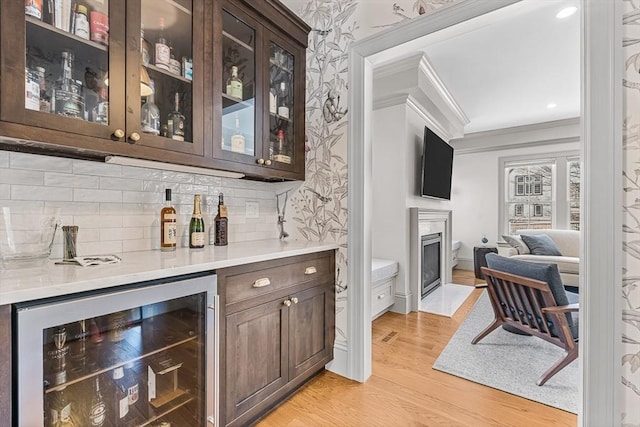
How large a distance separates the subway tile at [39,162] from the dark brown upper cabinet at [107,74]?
30 cm

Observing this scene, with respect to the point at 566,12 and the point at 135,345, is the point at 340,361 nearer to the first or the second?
the point at 135,345

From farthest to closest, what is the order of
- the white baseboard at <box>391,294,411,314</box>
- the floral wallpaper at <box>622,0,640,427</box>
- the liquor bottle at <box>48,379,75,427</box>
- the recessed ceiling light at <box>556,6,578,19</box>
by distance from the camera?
the white baseboard at <box>391,294,411,314</box> < the recessed ceiling light at <box>556,6,578,19</box> < the floral wallpaper at <box>622,0,640,427</box> < the liquor bottle at <box>48,379,75,427</box>

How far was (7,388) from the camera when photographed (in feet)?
2.56

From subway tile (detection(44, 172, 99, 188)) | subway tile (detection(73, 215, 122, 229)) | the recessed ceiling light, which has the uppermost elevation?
the recessed ceiling light

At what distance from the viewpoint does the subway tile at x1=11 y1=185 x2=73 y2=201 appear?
47.3 inches

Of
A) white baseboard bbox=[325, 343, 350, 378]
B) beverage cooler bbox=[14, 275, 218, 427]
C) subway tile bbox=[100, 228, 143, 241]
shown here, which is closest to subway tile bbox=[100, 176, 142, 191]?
subway tile bbox=[100, 228, 143, 241]

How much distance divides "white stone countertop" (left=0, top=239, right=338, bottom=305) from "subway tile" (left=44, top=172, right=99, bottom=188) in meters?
0.35

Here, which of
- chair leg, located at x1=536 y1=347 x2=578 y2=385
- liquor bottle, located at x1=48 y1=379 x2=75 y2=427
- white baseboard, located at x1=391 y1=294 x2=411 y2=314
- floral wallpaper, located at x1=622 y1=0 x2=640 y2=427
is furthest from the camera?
white baseboard, located at x1=391 y1=294 x2=411 y2=314

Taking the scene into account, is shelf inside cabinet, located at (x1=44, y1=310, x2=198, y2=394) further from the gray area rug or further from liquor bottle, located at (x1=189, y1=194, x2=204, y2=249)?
the gray area rug

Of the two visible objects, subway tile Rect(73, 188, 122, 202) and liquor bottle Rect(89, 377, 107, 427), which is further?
subway tile Rect(73, 188, 122, 202)

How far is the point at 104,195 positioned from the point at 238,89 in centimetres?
91

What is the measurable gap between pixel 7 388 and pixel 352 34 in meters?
2.27

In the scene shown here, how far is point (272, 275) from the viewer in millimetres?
1547

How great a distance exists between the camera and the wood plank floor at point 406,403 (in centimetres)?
157
